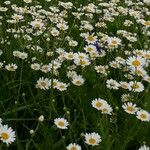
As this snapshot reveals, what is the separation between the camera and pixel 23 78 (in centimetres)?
366

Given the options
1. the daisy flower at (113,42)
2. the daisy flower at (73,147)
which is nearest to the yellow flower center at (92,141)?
the daisy flower at (73,147)

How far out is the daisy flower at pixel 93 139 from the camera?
2769 mm

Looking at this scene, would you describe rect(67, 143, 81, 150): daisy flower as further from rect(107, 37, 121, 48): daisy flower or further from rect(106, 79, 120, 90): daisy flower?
rect(107, 37, 121, 48): daisy flower

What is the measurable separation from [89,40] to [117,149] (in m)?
1.59

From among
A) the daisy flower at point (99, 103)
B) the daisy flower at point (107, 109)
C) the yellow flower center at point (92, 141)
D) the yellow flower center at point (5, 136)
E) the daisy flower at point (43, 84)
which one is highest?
the yellow flower center at point (5, 136)

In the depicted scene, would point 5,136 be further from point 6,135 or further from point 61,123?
point 61,123

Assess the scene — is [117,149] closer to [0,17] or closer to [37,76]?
[37,76]

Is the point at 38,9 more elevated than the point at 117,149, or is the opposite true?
the point at 117,149

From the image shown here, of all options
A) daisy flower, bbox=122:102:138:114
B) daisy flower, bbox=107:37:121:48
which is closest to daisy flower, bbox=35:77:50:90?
daisy flower, bbox=122:102:138:114

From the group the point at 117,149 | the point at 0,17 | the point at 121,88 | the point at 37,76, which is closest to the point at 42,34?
the point at 0,17

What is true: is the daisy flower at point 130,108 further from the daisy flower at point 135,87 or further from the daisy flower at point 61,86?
the daisy flower at point 61,86

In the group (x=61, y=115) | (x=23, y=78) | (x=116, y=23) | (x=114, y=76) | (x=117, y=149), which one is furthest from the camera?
(x=116, y=23)

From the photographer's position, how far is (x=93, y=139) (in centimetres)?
282

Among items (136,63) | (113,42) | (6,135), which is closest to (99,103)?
A: (136,63)
